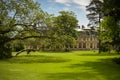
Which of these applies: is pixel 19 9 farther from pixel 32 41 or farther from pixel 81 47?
pixel 81 47

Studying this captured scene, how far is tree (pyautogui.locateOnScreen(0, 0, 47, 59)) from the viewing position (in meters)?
39.3

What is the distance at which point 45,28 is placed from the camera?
133 ft

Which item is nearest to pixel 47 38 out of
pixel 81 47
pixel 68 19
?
pixel 68 19

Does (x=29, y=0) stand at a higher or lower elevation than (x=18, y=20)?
higher

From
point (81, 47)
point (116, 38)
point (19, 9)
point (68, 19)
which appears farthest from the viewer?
point (81, 47)

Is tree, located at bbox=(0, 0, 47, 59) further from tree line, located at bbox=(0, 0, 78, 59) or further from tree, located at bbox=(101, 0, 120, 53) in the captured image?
tree, located at bbox=(101, 0, 120, 53)

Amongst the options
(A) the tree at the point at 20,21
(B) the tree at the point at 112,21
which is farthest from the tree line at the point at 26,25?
(B) the tree at the point at 112,21

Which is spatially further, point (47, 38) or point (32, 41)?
point (32, 41)

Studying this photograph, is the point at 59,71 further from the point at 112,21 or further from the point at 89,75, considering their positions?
the point at 112,21

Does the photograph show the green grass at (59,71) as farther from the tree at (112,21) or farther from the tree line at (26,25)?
the tree line at (26,25)

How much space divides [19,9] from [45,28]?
4.42 meters

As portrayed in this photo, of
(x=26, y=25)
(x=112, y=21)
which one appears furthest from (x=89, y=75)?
(x=26, y=25)

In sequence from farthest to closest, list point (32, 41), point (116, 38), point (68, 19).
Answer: point (68, 19) < point (32, 41) < point (116, 38)

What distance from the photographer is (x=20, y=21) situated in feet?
132
